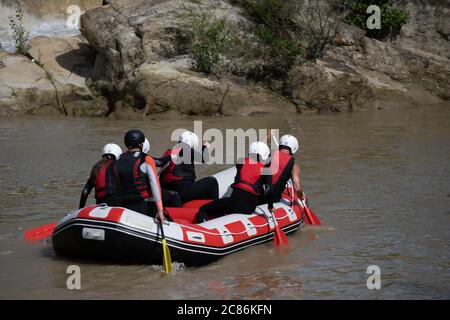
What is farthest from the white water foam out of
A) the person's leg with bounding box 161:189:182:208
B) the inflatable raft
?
the inflatable raft

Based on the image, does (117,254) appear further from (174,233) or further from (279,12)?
(279,12)

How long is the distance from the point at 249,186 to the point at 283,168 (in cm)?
48

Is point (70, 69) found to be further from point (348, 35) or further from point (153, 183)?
point (153, 183)

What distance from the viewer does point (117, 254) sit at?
610 cm

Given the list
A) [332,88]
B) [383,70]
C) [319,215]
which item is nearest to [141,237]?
[319,215]

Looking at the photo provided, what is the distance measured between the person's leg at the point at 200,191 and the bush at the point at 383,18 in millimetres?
11297

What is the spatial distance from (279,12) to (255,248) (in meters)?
10.6

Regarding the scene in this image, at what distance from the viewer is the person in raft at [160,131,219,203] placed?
736cm

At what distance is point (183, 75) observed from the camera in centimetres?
1531

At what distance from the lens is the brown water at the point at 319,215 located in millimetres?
5770

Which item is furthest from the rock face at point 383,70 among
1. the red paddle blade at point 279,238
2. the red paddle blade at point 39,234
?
the red paddle blade at point 39,234

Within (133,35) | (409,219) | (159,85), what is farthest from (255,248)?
(133,35)

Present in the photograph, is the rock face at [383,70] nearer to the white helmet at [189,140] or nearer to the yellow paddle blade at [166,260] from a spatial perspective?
the white helmet at [189,140]

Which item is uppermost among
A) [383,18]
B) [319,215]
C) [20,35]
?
[383,18]
